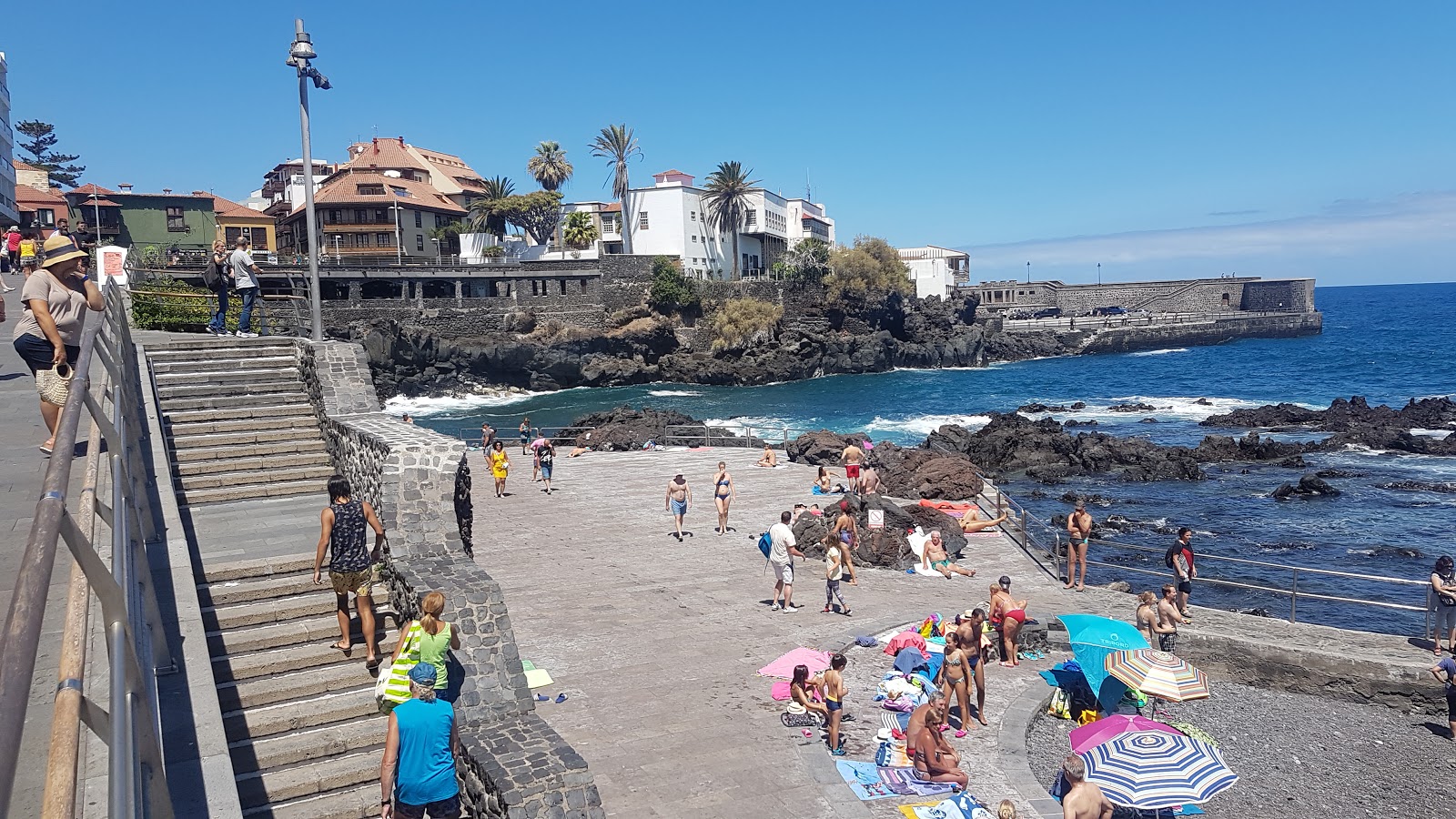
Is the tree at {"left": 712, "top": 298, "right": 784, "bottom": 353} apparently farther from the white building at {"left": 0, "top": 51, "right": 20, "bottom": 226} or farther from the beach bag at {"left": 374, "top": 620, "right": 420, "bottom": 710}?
the beach bag at {"left": 374, "top": 620, "right": 420, "bottom": 710}

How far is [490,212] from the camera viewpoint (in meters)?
79.2

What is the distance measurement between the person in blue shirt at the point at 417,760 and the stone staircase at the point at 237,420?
6654mm

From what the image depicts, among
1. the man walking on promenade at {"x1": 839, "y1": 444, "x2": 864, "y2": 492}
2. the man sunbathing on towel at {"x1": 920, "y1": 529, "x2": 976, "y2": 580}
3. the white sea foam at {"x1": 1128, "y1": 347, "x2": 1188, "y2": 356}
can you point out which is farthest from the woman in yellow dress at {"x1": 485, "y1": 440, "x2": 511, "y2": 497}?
the white sea foam at {"x1": 1128, "y1": 347, "x2": 1188, "y2": 356}

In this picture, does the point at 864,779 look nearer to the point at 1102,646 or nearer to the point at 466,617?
the point at 1102,646

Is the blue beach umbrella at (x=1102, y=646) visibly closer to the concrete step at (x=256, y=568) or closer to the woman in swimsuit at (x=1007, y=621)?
the woman in swimsuit at (x=1007, y=621)

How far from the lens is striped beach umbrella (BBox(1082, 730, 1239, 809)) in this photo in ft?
28.6

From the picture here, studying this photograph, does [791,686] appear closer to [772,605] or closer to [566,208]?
[772,605]

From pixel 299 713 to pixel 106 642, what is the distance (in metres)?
4.42

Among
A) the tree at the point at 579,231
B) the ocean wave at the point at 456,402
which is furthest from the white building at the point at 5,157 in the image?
the tree at the point at 579,231

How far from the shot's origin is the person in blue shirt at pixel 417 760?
6418mm

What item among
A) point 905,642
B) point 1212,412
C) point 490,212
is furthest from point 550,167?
point 905,642

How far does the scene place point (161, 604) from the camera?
7.09m

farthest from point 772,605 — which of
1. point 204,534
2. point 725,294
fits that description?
point 725,294

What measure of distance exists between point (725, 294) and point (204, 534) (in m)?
68.1
